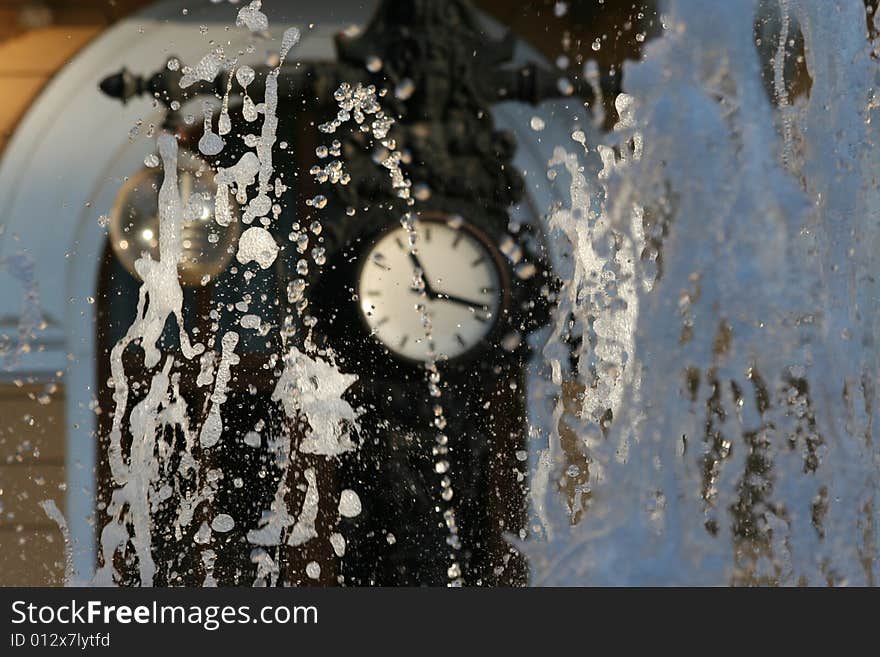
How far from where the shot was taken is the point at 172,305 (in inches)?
104

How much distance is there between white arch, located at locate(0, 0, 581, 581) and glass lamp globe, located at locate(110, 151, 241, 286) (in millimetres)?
41

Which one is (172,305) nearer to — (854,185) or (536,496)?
(536,496)

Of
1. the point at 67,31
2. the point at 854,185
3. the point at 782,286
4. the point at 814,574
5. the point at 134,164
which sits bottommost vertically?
the point at 814,574

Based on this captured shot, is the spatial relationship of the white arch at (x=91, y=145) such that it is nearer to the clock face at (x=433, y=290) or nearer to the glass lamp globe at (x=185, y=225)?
the glass lamp globe at (x=185, y=225)

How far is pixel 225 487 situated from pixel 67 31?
43.1 inches

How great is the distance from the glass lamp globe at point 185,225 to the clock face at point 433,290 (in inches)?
12.7

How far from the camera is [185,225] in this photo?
260 cm

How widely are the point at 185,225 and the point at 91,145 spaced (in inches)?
11.5

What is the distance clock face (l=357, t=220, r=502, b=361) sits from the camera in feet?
8.23

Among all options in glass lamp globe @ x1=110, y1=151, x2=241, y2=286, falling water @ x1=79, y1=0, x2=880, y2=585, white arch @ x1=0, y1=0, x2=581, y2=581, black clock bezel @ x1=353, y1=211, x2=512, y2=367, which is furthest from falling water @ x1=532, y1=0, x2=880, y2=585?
glass lamp globe @ x1=110, y1=151, x2=241, y2=286

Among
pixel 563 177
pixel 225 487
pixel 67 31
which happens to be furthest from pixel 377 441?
pixel 67 31

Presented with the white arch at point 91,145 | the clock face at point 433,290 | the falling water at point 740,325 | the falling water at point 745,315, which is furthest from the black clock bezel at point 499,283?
the falling water at point 745,315

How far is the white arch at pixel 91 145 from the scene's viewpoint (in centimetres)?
263

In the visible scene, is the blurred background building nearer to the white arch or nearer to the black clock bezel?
the white arch
